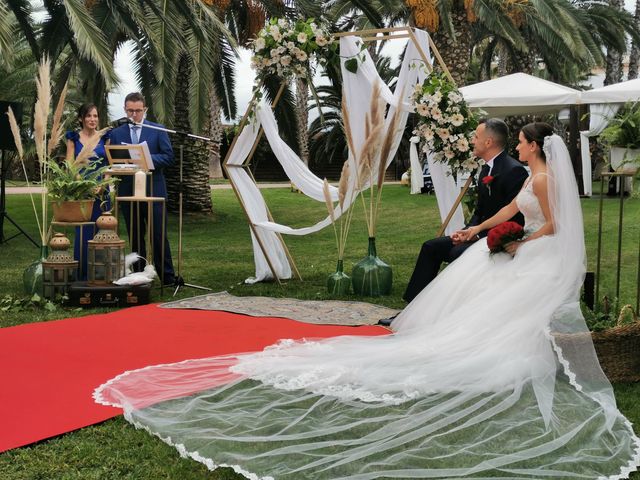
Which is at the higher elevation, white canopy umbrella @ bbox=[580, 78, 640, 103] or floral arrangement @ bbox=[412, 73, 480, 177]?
white canopy umbrella @ bbox=[580, 78, 640, 103]

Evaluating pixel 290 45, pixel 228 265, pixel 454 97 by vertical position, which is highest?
pixel 290 45

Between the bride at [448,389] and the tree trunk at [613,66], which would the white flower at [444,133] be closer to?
the bride at [448,389]

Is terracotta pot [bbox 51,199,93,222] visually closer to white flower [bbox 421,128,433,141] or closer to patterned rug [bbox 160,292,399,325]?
patterned rug [bbox 160,292,399,325]

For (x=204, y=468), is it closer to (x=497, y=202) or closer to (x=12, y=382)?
(x=12, y=382)

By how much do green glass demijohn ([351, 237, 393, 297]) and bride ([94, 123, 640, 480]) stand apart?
1.90 metres

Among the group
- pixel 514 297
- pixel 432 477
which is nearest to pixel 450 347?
pixel 514 297

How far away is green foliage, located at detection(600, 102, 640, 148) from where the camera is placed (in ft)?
15.9

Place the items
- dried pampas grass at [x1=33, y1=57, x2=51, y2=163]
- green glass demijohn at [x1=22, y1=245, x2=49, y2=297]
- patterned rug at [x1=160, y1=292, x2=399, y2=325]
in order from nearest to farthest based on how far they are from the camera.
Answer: patterned rug at [x1=160, y1=292, x2=399, y2=325]
dried pampas grass at [x1=33, y1=57, x2=51, y2=163]
green glass demijohn at [x1=22, y1=245, x2=49, y2=297]

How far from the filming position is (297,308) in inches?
269

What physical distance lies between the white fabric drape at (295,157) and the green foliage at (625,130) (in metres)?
2.68

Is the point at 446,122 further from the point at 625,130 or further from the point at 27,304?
the point at 27,304

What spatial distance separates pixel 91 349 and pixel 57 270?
1937mm

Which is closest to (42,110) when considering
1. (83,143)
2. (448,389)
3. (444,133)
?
(83,143)

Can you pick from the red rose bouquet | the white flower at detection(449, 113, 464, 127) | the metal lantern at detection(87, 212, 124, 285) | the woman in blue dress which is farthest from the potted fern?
the red rose bouquet
